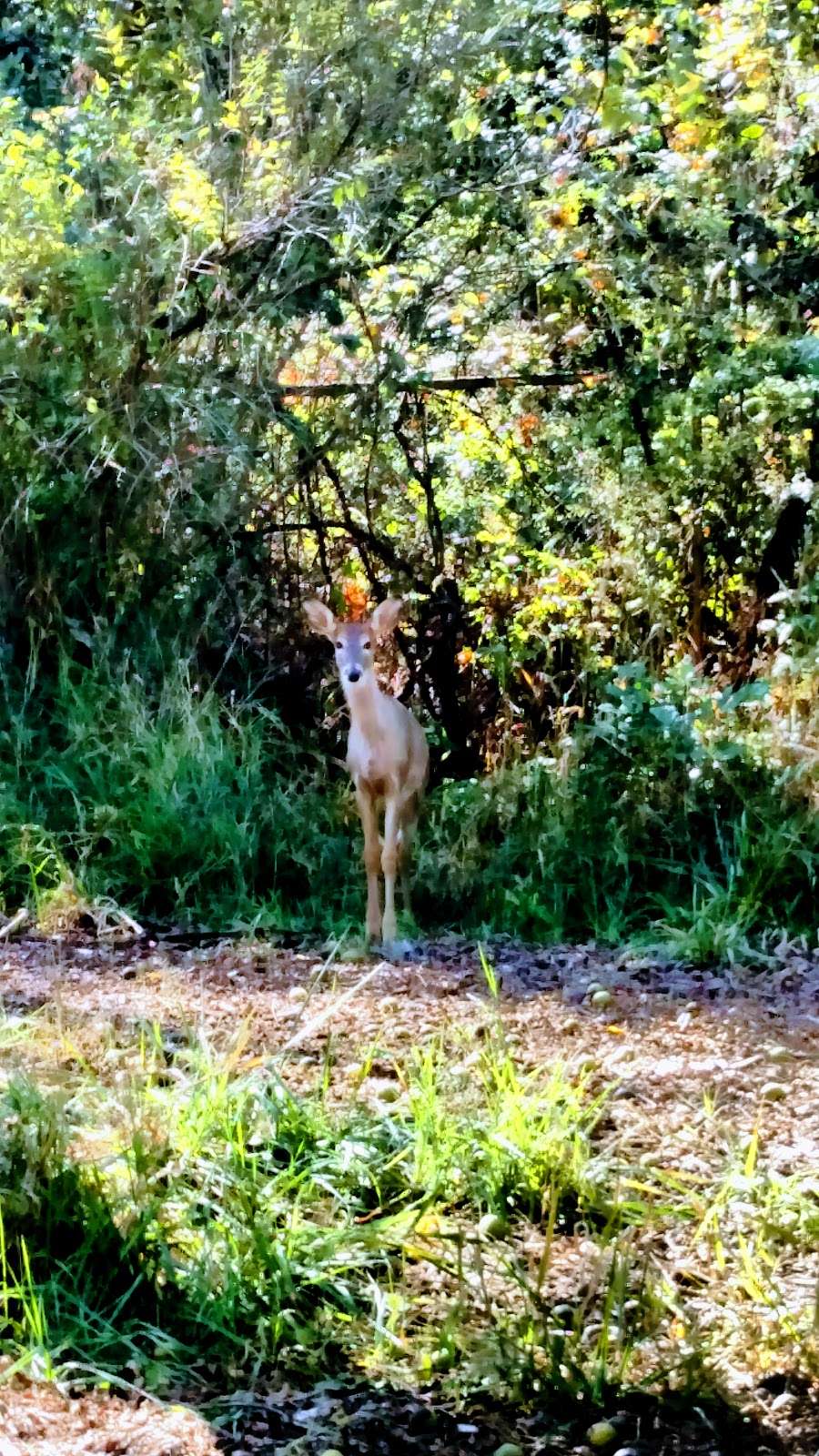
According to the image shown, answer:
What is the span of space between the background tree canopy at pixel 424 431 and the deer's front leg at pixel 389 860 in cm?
46

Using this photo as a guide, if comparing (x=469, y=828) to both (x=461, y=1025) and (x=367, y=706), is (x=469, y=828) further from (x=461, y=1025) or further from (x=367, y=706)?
(x=461, y=1025)

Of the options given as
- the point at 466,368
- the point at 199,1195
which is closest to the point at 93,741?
the point at 466,368

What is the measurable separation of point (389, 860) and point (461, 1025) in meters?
1.66

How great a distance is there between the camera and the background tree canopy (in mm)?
6461

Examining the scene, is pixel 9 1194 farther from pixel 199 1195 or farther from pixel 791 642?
pixel 791 642

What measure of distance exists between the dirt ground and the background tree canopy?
88 centimetres

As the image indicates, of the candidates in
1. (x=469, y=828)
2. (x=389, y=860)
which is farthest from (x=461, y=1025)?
(x=469, y=828)

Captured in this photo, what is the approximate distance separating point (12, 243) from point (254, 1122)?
15.9ft

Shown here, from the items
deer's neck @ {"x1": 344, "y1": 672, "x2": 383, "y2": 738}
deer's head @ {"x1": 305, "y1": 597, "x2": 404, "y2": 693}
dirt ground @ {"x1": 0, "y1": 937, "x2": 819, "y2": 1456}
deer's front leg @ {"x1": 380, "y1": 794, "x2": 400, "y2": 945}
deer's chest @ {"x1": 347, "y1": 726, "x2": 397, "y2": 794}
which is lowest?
dirt ground @ {"x1": 0, "y1": 937, "x2": 819, "y2": 1456}

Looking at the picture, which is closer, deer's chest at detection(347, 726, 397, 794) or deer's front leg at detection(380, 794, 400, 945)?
deer's front leg at detection(380, 794, 400, 945)

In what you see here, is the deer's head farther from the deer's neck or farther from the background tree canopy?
the background tree canopy

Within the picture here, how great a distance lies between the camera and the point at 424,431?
8109mm

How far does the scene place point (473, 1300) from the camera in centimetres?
299

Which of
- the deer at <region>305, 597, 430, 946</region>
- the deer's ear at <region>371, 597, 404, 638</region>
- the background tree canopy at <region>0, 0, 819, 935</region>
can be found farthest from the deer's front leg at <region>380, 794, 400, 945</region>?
the deer's ear at <region>371, 597, 404, 638</region>
